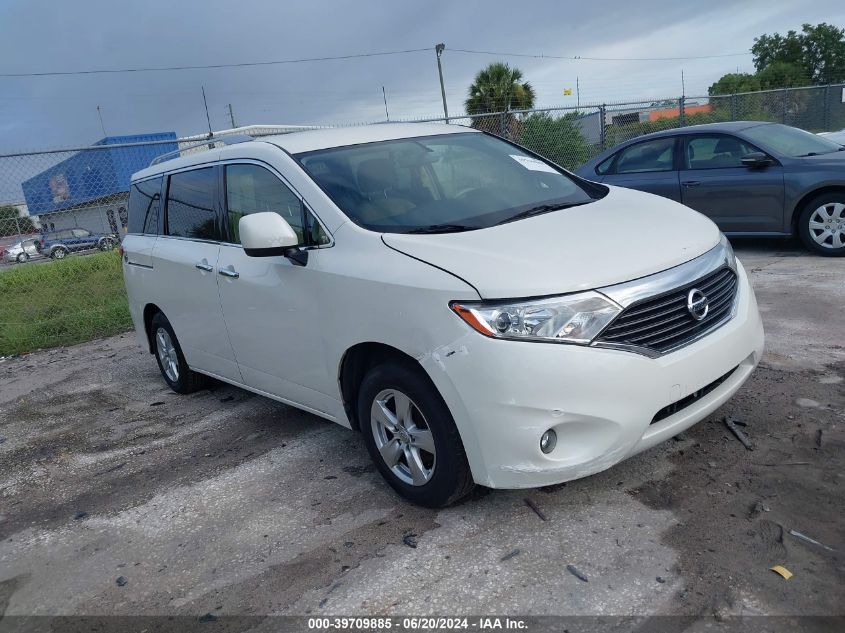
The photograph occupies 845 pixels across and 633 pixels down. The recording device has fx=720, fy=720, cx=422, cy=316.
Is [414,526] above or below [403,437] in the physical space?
below

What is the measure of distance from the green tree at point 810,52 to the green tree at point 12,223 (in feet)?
169

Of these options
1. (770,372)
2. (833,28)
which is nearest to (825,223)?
(770,372)

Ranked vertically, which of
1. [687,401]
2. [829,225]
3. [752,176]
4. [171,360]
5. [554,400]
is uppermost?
[752,176]

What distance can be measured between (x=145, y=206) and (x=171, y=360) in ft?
4.11

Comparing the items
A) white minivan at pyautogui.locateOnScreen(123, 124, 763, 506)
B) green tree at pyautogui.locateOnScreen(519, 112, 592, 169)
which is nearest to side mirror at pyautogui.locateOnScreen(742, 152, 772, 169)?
white minivan at pyautogui.locateOnScreen(123, 124, 763, 506)

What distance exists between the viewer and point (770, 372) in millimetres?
4559

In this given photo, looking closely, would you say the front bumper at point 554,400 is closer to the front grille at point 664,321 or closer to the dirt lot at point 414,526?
the front grille at point 664,321

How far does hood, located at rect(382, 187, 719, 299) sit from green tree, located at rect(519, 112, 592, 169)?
36.0 feet

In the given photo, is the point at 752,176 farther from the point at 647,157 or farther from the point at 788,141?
the point at 647,157

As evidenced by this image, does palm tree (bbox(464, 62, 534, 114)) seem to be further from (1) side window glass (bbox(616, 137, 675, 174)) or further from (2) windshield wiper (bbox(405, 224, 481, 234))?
(2) windshield wiper (bbox(405, 224, 481, 234))

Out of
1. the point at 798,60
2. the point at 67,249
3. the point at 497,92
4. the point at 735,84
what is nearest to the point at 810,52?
the point at 798,60

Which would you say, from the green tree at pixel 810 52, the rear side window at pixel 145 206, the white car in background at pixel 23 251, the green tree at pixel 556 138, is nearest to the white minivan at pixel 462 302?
the rear side window at pixel 145 206

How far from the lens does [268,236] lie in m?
3.58

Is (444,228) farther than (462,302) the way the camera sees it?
Yes
